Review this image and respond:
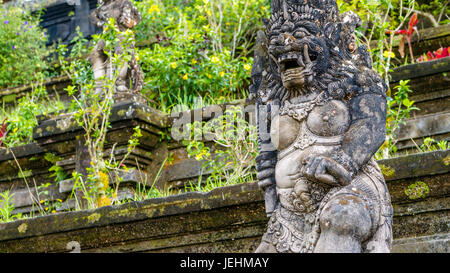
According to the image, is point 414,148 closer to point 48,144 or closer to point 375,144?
point 375,144

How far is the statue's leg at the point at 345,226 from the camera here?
10.1ft

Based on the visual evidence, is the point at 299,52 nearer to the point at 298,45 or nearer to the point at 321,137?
the point at 298,45

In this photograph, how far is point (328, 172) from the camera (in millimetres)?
3246

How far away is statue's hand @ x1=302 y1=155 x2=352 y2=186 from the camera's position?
3.22m

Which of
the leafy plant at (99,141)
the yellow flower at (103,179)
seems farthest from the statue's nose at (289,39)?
the yellow flower at (103,179)

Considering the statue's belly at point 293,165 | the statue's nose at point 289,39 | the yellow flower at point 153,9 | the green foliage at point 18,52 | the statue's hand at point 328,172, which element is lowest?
the statue's hand at point 328,172

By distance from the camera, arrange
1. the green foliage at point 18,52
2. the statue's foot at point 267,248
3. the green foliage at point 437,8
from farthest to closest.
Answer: the green foliage at point 18,52 → the green foliage at point 437,8 → the statue's foot at point 267,248

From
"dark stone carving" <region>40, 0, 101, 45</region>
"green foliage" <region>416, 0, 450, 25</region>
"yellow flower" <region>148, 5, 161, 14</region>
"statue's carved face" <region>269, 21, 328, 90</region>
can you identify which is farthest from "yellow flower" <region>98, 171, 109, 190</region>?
"dark stone carving" <region>40, 0, 101, 45</region>

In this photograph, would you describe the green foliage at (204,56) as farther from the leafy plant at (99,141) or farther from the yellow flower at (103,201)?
the yellow flower at (103,201)

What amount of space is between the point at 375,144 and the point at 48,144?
3.95m

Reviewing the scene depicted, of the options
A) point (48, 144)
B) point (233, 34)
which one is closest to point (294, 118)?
point (48, 144)

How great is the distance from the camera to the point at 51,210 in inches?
256

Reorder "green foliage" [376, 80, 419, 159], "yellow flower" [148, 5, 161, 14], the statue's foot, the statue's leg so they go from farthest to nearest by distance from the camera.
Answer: "yellow flower" [148, 5, 161, 14]
"green foliage" [376, 80, 419, 159]
the statue's foot
the statue's leg

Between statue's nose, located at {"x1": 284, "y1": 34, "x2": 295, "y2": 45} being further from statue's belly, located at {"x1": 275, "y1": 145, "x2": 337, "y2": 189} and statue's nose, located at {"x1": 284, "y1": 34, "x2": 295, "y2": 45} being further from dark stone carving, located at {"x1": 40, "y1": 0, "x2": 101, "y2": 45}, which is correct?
dark stone carving, located at {"x1": 40, "y1": 0, "x2": 101, "y2": 45}
